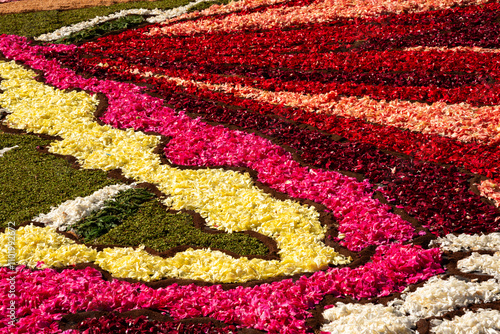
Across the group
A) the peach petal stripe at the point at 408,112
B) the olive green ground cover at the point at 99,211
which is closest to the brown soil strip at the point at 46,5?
the peach petal stripe at the point at 408,112

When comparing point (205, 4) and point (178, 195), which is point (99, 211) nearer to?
point (178, 195)

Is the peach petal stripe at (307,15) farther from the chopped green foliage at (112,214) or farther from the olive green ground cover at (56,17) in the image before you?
the chopped green foliage at (112,214)

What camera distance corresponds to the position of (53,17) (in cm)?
1880

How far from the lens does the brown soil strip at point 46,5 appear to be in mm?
19594

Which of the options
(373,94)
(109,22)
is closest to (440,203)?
(373,94)

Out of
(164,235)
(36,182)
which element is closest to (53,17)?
(36,182)

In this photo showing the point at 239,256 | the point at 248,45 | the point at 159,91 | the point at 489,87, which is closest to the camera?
the point at 239,256

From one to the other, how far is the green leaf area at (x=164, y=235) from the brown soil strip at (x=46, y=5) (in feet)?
44.8

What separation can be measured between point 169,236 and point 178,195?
4.05ft

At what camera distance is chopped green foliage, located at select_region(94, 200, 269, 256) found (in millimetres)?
8055

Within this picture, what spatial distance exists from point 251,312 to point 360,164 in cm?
434

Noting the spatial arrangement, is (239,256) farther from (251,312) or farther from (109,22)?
(109,22)

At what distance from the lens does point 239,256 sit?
778 centimetres

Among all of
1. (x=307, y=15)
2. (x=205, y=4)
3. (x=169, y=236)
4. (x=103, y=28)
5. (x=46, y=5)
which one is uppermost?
(x=46, y=5)
